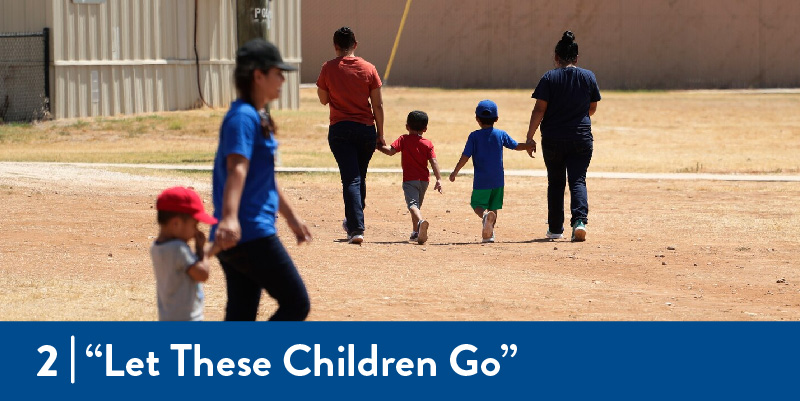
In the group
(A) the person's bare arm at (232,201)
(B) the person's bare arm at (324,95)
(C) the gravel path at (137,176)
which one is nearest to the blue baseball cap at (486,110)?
(B) the person's bare arm at (324,95)

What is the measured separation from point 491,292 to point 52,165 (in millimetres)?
10290

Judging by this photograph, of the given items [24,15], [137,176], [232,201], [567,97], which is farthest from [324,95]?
[24,15]

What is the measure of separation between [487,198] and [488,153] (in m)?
0.41

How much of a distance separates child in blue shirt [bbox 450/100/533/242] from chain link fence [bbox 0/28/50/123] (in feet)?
52.1

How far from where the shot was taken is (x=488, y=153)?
457 inches

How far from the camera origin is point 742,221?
13.6 m

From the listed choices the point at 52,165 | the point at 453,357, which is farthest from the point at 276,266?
the point at 52,165

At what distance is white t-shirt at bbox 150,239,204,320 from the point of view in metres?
5.31

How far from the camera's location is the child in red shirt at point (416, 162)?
11.5 metres

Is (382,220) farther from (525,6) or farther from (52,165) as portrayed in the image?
(525,6)

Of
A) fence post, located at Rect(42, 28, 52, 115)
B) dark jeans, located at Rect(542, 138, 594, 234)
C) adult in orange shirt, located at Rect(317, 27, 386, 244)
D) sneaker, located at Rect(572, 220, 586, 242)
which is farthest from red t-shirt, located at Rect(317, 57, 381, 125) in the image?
fence post, located at Rect(42, 28, 52, 115)

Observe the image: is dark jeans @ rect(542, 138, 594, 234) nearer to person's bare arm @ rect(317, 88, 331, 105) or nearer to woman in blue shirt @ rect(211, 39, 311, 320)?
person's bare arm @ rect(317, 88, 331, 105)

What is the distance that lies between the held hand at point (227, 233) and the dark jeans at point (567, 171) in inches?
263

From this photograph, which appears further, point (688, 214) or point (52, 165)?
point (52, 165)
